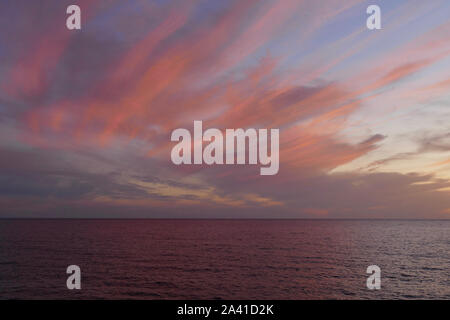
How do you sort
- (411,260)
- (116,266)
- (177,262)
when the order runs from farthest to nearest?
(411,260), (177,262), (116,266)

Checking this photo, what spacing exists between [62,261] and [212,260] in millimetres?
24062

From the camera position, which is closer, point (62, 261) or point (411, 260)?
point (62, 261)

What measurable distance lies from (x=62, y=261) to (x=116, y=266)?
1158 centimetres

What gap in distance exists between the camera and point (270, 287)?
1297 inches

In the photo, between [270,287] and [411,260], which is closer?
[270,287]

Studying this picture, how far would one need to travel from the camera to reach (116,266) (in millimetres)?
44531
